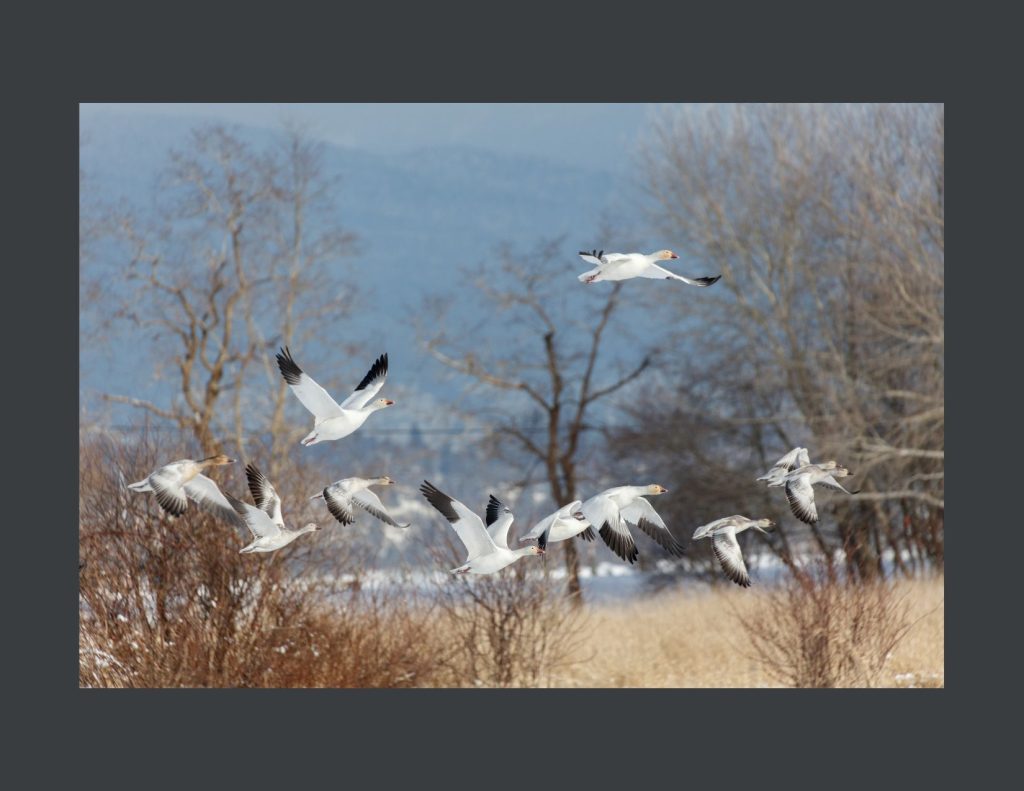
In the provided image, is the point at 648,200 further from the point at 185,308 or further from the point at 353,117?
the point at 185,308

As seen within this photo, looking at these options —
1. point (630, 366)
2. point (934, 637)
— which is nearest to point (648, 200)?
point (630, 366)

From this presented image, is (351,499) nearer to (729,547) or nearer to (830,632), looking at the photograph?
(729,547)

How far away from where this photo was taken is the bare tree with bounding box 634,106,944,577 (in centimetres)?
1605

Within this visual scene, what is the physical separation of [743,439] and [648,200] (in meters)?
3.39

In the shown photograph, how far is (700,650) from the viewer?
13.9 meters

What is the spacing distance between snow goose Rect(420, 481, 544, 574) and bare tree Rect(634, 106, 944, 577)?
7.47 m

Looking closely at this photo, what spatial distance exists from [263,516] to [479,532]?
1418mm

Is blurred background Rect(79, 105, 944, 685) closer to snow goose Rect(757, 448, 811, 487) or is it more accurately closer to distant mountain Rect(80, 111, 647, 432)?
distant mountain Rect(80, 111, 647, 432)

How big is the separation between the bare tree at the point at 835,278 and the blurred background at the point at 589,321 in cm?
3

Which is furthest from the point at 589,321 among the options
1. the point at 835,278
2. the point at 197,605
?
the point at 197,605

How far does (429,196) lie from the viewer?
20172mm

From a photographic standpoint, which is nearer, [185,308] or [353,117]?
[185,308]

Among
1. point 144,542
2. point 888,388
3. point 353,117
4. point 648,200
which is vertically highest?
point 353,117

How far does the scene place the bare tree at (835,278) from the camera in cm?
1605
